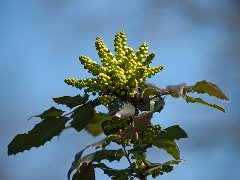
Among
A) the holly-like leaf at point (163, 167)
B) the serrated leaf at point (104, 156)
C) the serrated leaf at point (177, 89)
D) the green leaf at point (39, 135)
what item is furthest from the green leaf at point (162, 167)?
the green leaf at point (39, 135)

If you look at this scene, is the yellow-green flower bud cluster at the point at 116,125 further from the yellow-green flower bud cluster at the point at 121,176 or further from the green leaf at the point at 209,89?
the green leaf at the point at 209,89

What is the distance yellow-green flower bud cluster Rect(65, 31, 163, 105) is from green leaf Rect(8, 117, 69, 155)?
0.45ft

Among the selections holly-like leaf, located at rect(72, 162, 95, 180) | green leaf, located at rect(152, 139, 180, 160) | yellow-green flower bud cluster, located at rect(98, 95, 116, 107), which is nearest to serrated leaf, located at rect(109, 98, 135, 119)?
yellow-green flower bud cluster, located at rect(98, 95, 116, 107)

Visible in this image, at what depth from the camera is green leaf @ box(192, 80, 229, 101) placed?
1.91 m

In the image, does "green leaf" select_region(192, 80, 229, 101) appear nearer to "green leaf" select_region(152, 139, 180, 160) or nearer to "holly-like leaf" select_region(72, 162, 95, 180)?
"green leaf" select_region(152, 139, 180, 160)

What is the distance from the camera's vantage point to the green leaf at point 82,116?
1876 mm

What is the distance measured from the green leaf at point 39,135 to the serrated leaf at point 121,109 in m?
0.20

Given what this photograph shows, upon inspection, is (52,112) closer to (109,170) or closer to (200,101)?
(109,170)

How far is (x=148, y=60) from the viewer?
6.34ft

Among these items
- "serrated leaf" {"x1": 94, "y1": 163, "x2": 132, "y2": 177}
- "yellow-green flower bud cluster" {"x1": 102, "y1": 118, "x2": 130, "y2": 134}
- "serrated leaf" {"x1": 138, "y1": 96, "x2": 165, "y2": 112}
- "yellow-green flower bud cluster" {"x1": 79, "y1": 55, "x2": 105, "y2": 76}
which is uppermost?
"yellow-green flower bud cluster" {"x1": 79, "y1": 55, "x2": 105, "y2": 76}

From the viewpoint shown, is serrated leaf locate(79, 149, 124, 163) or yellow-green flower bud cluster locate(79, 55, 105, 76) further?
yellow-green flower bud cluster locate(79, 55, 105, 76)

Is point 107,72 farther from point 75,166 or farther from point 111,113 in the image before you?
point 75,166

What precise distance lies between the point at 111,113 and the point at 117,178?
0.72 feet

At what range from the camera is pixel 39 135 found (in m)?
1.96
